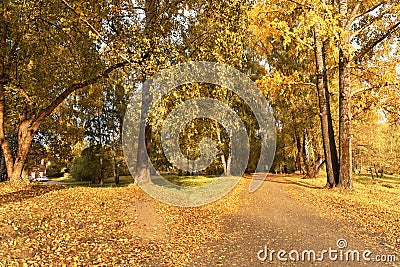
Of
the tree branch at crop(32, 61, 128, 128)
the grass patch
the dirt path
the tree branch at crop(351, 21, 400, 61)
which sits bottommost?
the dirt path

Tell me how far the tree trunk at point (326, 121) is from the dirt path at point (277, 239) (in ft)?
23.4

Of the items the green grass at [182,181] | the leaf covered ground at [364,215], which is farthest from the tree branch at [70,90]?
the green grass at [182,181]

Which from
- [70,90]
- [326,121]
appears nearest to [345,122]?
[326,121]

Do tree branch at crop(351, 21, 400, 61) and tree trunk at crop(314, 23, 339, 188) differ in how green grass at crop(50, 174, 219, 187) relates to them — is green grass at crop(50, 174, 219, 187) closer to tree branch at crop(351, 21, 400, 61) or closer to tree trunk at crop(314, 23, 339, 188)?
tree trunk at crop(314, 23, 339, 188)

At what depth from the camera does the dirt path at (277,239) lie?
6227 mm

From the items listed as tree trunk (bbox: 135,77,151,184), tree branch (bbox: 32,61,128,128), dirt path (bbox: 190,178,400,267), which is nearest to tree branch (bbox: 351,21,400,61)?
dirt path (bbox: 190,178,400,267)

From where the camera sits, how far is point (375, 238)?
24.8 feet

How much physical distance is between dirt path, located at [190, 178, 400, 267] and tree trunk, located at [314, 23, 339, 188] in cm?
714

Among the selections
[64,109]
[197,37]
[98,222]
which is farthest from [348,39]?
[64,109]

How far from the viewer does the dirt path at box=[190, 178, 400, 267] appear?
6227mm

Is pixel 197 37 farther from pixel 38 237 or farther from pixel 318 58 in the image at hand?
pixel 38 237

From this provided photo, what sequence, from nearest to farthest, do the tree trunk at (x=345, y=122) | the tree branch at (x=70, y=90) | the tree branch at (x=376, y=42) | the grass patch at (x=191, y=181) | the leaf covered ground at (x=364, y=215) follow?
the leaf covered ground at (x=364, y=215), the tree branch at (x=70, y=90), the tree branch at (x=376, y=42), the tree trunk at (x=345, y=122), the grass patch at (x=191, y=181)

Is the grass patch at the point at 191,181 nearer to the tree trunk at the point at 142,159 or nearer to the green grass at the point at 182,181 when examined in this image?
the green grass at the point at 182,181

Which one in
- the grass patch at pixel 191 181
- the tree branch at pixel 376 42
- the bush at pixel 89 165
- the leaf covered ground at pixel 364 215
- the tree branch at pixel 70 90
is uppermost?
the tree branch at pixel 376 42
